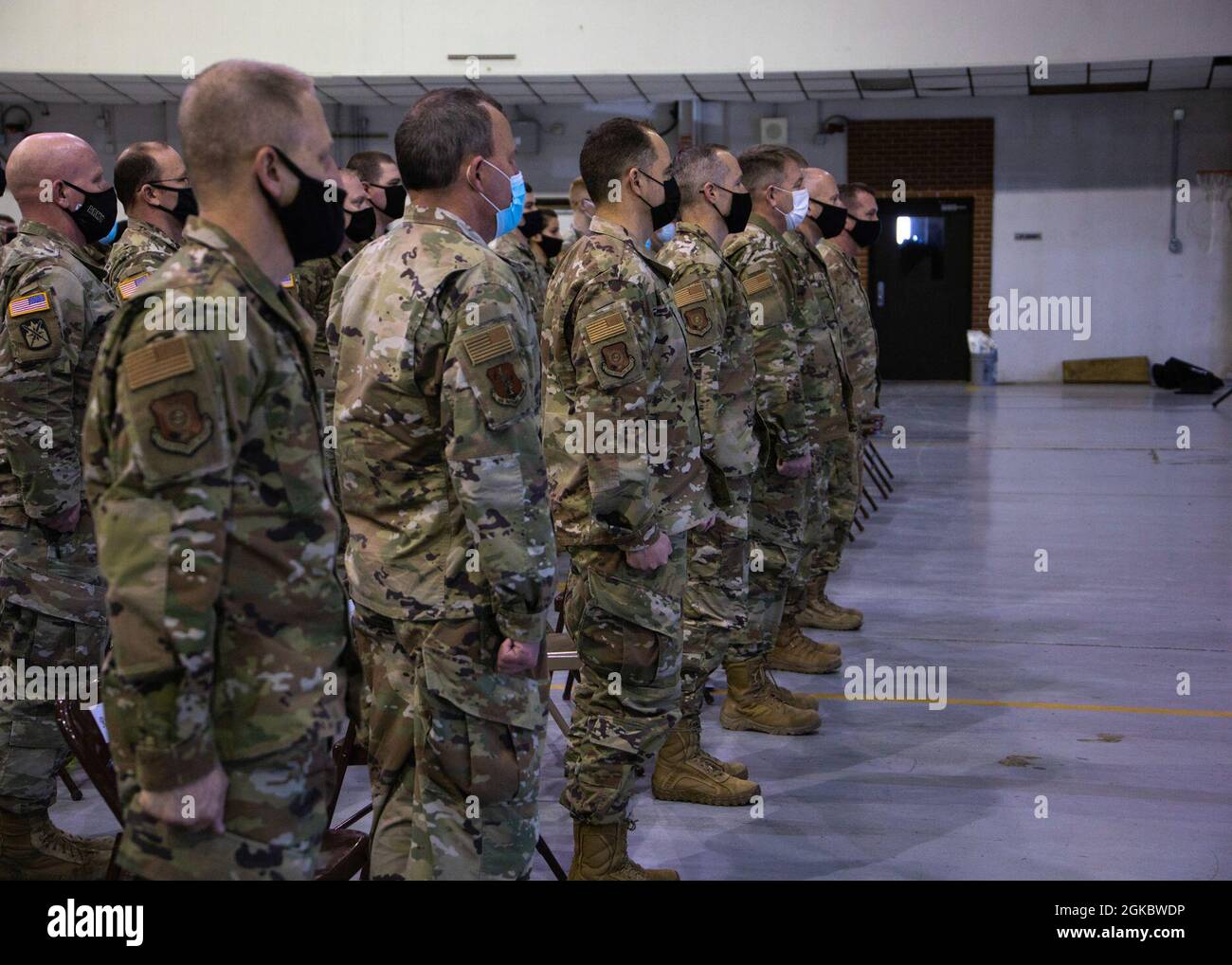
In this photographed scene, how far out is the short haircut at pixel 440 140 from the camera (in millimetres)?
2559

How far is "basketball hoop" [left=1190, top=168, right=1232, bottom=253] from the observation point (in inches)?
648

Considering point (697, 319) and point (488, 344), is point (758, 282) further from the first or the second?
point (488, 344)

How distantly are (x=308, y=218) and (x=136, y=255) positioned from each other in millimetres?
2271

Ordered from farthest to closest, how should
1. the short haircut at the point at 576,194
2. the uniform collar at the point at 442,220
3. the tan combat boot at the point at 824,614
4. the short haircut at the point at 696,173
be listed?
the short haircut at the point at 576,194 → the tan combat boot at the point at 824,614 → the short haircut at the point at 696,173 → the uniform collar at the point at 442,220

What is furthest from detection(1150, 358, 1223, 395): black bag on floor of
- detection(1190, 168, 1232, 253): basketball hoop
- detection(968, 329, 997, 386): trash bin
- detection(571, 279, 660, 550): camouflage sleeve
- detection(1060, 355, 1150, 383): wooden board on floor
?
detection(571, 279, 660, 550): camouflage sleeve

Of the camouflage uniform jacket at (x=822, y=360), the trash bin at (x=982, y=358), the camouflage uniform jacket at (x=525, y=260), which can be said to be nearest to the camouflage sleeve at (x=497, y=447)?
the camouflage uniform jacket at (x=822, y=360)

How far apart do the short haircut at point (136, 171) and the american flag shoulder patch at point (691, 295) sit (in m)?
1.72

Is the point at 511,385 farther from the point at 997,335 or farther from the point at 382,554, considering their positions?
the point at 997,335

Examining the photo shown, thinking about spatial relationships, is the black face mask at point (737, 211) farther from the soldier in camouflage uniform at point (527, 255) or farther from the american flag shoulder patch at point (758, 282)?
the soldier in camouflage uniform at point (527, 255)

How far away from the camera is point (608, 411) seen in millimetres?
3189

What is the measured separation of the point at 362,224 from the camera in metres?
5.63

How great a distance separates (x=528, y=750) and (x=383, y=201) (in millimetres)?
3891

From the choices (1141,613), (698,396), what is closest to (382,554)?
(698,396)

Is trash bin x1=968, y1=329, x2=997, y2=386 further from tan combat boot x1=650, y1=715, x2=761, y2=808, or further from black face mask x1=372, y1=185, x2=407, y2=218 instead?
tan combat boot x1=650, y1=715, x2=761, y2=808
